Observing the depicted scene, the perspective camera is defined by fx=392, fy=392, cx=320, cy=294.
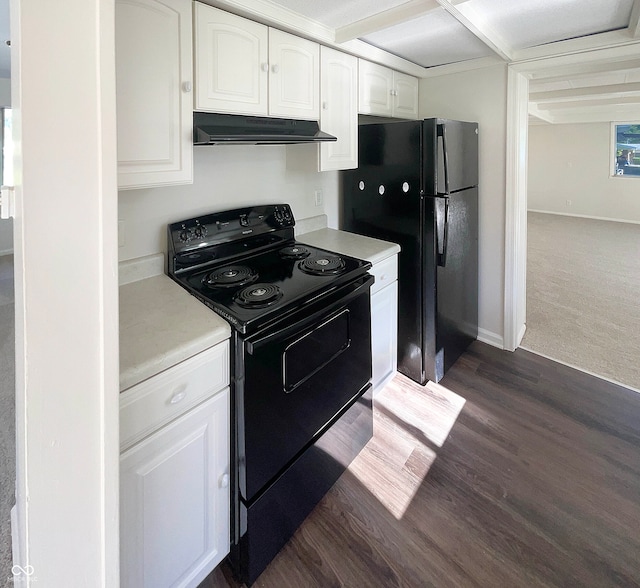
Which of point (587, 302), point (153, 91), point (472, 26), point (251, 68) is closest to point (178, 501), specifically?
point (153, 91)

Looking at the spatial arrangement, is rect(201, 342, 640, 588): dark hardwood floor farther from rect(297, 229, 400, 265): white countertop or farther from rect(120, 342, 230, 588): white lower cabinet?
rect(297, 229, 400, 265): white countertop

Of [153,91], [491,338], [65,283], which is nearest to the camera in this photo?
[65,283]

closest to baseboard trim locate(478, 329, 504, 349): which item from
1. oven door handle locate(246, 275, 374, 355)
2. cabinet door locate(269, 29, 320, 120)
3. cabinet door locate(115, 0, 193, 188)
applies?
oven door handle locate(246, 275, 374, 355)

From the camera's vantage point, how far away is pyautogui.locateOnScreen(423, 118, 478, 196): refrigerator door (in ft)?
7.39

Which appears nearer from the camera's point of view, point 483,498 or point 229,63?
point 229,63

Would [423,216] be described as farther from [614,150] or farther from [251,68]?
[614,150]

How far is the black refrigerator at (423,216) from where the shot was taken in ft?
7.66

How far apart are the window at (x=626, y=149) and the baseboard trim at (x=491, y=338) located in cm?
733

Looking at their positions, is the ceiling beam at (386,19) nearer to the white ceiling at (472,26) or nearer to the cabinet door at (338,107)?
the white ceiling at (472,26)

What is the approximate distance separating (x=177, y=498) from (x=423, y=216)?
1937 mm

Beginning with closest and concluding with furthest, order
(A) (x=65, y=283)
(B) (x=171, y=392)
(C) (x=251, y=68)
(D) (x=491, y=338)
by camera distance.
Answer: (A) (x=65, y=283), (B) (x=171, y=392), (C) (x=251, y=68), (D) (x=491, y=338)

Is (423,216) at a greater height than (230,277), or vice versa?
(423,216)

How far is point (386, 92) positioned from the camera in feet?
8.61

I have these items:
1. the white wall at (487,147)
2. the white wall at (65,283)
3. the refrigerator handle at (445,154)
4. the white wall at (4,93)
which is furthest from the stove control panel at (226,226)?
the white wall at (4,93)
